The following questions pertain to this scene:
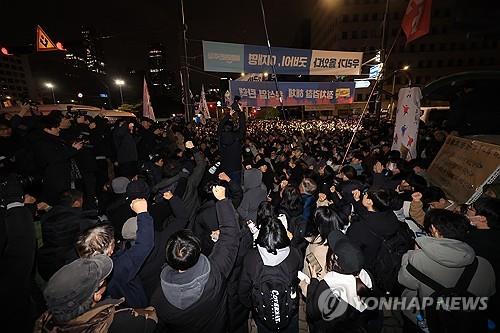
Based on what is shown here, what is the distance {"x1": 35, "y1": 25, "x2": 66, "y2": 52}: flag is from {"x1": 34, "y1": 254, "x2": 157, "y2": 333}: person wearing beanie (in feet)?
43.0

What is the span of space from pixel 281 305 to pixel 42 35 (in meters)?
14.1

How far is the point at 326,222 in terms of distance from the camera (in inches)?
122

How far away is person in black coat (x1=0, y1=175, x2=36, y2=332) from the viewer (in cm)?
232

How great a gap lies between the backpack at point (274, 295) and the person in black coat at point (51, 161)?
488 cm

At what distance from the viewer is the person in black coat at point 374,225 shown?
329cm

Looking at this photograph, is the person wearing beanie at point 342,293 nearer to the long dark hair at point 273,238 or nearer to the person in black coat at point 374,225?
the long dark hair at point 273,238

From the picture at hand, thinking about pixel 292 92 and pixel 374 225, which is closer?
pixel 374 225

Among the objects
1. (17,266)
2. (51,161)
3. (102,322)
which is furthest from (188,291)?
(51,161)

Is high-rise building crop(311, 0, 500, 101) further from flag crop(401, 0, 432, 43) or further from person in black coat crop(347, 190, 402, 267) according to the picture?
person in black coat crop(347, 190, 402, 267)

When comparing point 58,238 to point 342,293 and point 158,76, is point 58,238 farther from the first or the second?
point 158,76

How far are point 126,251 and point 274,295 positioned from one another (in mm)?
1526

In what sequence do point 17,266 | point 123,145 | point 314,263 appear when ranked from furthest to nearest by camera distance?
point 123,145, point 314,263, point 17,266

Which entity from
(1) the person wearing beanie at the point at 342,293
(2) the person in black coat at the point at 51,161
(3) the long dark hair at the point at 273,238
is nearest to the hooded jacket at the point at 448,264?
(1) the person wearing beanie at the point at 342,293

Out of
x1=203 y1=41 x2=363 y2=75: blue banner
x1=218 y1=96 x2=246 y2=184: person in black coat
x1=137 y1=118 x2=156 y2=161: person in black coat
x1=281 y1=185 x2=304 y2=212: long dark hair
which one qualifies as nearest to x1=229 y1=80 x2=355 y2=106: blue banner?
x1=203 y1=41 x2=363 y2=75: blue banner
